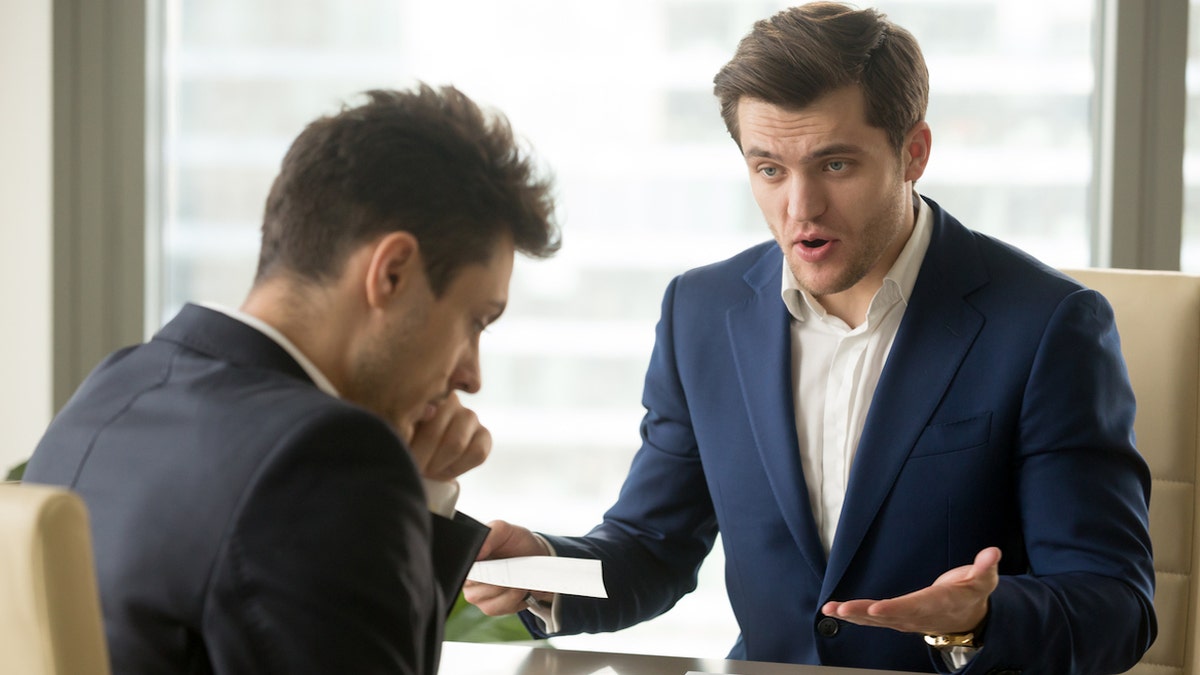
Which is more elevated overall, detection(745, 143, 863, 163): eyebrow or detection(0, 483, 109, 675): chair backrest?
detection(745, 143, 863, 163): eyebrow

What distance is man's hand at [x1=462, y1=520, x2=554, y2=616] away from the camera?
1593 mm

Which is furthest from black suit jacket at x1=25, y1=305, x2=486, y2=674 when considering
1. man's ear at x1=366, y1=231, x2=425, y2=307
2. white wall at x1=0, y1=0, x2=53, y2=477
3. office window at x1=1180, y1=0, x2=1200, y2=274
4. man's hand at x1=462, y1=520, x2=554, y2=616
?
office window at x1=1180, y1=0, x2=1200, y2=274

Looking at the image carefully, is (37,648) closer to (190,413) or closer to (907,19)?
(190,413)

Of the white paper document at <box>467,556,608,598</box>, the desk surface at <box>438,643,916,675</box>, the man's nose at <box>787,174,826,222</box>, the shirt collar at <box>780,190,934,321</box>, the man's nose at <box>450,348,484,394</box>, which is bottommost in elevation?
the desk surface at <box>438,643,916,675</box>

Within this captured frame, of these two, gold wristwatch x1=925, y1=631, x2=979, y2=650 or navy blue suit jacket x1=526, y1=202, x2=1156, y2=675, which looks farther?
navy blue suit jacket x1=526, y1=202, x2=1156, y2=675

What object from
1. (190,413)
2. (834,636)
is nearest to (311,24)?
(834,636)

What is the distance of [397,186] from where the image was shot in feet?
3.37

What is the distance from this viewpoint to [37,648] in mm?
751

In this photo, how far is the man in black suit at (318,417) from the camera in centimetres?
81

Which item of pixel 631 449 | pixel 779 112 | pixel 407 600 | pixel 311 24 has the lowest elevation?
pixel 631 449

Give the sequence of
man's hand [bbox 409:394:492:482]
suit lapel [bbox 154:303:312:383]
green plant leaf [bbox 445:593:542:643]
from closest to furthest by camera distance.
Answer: suit lapel [bbox 154:303:312:383], man's hand [bbox 409:394:492:482], green plant leaf [bbox 445:593:542:643]

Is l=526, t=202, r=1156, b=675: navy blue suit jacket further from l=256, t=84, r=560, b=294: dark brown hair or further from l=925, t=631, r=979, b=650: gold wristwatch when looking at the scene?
l=256, t=84, r=560, b=294: dark brown hair

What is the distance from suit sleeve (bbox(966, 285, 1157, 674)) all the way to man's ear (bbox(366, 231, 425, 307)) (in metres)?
0.95

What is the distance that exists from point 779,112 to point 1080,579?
806 millimetres
